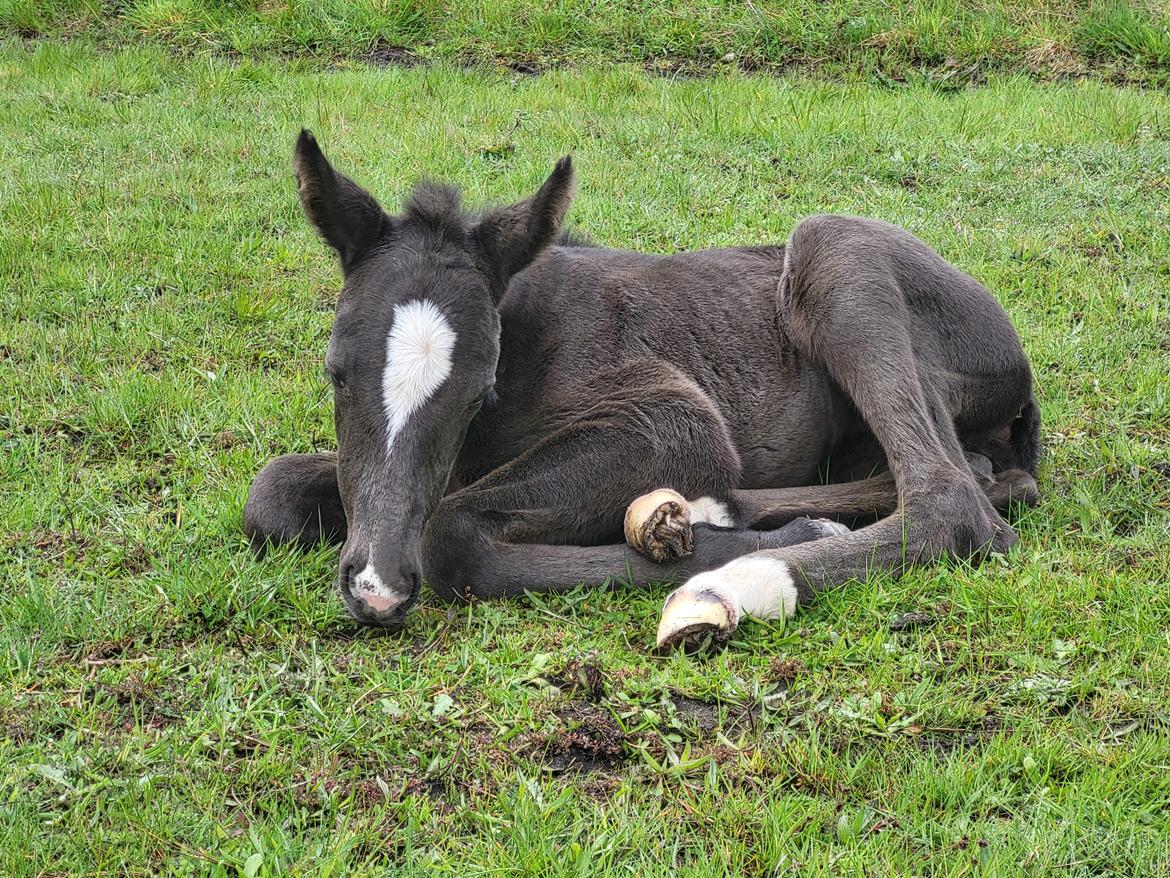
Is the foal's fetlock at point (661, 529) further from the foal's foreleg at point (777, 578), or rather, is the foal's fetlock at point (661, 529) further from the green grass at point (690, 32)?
the green grass at point (690, 32)

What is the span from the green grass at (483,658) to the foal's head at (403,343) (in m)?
0.41

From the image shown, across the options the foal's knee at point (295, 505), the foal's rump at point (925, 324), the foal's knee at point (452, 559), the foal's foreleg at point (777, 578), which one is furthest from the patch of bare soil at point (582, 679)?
the foal's rump at point (925, 324)

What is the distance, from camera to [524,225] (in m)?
4.79

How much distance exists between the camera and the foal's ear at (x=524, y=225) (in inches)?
188

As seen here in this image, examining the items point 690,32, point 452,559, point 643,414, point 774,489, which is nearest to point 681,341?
point 643,414

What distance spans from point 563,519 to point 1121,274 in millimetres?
4827

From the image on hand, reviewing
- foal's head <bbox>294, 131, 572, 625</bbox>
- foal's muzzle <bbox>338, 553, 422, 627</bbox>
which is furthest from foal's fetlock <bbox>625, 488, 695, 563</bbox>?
Answer: foal's muzzle <bbox>338, 553, 422, 627</bbox>

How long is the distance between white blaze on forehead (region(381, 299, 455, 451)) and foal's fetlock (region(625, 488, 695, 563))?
1.02 m

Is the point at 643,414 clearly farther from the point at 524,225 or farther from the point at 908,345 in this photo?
the point at 908,345

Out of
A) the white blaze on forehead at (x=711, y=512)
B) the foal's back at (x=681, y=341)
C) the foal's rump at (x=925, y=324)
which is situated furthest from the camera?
the foal's rump at (x=925, y=324)

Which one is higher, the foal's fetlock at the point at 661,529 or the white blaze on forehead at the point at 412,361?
the white blaze on forehead at the point at 412,361

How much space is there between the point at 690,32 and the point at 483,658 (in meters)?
10.4

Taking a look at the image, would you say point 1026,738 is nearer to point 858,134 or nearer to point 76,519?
point 76,519

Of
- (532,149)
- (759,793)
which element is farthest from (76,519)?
(532,149)
